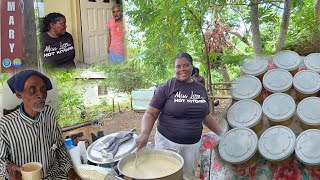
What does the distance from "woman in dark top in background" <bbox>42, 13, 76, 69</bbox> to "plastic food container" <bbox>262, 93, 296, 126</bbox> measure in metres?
1.01

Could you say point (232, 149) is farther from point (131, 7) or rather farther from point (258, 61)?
point (131, 7)

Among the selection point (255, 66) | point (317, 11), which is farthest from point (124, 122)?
point (317, 11)

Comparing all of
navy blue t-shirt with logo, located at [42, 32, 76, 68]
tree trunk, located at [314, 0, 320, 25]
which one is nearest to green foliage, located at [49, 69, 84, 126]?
navy blue t-shirt with logo, located at [42, 32, 76, 68]

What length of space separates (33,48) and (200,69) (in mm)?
805

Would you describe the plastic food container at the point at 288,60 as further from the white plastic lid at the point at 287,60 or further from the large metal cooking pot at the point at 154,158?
the large metal cooking pot at the point at 154,158

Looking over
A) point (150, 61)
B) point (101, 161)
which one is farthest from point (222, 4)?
point (101, 161)

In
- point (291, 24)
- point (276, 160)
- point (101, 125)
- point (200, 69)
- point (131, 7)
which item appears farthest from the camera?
point (101, 125)

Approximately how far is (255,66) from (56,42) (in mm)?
982

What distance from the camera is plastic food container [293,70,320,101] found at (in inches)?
41.4

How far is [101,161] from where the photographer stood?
1364 millimetres

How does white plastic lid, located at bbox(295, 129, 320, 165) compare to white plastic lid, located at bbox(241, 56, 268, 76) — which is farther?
white plastic lid, located at bbox(241, 56, 268, 76)

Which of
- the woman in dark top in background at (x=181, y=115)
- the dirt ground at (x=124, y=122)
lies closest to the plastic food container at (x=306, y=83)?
the woman in dark top in background at (x=181, y=115)

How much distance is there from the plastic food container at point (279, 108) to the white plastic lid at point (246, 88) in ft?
0.19

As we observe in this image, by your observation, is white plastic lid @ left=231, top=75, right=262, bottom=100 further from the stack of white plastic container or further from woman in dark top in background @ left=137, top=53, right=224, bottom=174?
woman in dark top in background @ left=137, top=53, right=224, bottom=174
